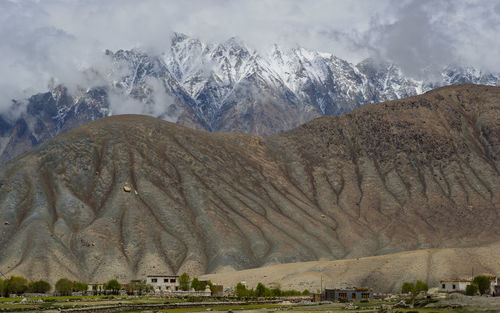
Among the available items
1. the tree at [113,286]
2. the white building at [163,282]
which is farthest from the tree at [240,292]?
the tree at [113,286]

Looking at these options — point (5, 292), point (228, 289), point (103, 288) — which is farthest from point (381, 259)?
point (5, 292)

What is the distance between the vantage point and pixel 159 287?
19100cm

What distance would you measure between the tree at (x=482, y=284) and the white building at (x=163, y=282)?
73.6 metres

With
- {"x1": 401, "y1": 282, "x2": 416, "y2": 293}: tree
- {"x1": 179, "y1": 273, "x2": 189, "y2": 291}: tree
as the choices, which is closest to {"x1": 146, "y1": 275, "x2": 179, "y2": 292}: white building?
{"x1": 179, "y1": 273, "x2": 189, "y2": 291}: tree

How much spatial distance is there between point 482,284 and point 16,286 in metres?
95.6

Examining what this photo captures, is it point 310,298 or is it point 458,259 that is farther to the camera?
point 458,259

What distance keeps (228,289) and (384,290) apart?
119ft

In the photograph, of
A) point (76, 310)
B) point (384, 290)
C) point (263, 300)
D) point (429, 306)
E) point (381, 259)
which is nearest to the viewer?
point (429, 306)

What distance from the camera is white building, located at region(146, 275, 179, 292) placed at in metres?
191

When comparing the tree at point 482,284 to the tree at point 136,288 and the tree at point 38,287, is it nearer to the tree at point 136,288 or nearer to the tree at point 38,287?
the tree at point 136,288

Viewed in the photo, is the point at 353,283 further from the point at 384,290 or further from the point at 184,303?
the point at 184,303

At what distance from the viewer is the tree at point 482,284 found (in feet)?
483

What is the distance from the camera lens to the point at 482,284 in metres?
148

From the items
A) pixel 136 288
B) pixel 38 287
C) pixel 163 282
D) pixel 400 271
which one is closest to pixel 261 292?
pixel 163 282
